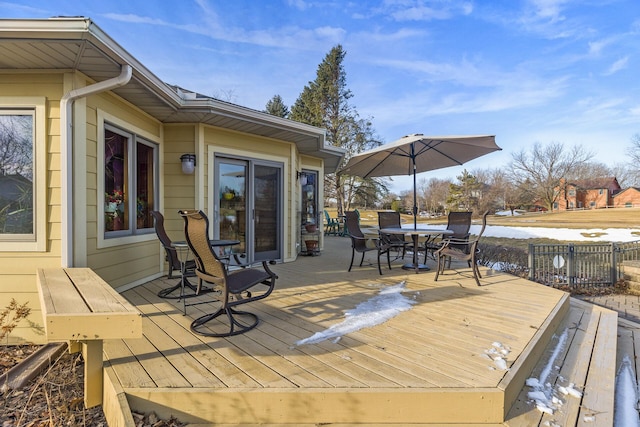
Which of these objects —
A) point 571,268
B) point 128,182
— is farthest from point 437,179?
point 128,182

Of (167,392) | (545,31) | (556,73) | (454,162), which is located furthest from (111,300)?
(556,73)

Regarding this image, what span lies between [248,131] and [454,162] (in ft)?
12.5

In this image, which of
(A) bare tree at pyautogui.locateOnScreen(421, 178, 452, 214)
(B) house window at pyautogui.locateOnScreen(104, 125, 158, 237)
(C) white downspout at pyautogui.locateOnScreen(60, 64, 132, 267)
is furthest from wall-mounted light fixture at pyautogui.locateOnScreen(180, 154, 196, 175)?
(A) bare tree at pyautogui.locateOnScreen(421, 178, 452, 214)

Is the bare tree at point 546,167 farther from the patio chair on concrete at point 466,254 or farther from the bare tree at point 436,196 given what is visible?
the patio chair on concrete at point 466,254

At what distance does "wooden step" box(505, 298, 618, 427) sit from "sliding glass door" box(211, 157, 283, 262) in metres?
3.92

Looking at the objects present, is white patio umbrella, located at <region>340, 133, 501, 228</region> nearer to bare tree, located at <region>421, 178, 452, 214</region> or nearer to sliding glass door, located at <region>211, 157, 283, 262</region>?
sliding glass door, located at <region>211, 157, 283, 262</region>

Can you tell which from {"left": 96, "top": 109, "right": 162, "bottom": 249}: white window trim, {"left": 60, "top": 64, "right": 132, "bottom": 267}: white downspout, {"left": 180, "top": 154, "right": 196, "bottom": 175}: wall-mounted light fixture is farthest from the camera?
{"left": 180, "top": 154, "right": 196, "bottom": 175}: wall-mounted light fixture

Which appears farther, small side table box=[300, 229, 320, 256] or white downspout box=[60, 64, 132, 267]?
small side table box=[300, 229, 320, 256]

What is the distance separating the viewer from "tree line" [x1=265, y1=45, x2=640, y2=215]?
65.1 ft

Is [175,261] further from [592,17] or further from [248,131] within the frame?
[592,17]

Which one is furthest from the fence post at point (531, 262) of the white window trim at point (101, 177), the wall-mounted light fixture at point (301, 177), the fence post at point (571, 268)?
the white window trim at point (101, 177)

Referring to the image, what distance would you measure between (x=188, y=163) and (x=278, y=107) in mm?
21008

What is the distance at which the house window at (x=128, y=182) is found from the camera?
3.71m

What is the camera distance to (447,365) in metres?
2.02
